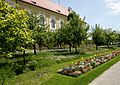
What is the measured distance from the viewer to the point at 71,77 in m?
14.6

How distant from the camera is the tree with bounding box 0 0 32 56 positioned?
34.1 ft

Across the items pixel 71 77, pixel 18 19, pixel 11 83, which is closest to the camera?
pixel 18 19

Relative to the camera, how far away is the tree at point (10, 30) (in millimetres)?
10398

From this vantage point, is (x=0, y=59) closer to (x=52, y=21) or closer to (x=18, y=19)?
(x=18, y=19)

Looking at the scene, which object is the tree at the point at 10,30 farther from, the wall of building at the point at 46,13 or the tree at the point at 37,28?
the wall of building at the point at 46,13

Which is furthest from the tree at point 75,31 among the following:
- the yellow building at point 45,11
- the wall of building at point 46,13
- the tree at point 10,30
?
the tree at point 10,30

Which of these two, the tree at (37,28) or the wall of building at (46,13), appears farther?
the wall of building at (46,13)

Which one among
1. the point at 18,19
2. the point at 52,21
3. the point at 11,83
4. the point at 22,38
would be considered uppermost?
the point at 52,21

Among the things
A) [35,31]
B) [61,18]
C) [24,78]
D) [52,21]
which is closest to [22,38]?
[24,78]

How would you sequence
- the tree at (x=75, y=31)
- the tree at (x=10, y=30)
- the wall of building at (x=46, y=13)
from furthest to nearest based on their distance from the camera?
the wall of building at (x=46, y=13) < the tree at (x=75, y=31) < the tree at (x=10, y=30)

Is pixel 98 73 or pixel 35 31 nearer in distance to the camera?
pixel 98 73

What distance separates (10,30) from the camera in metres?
10.4

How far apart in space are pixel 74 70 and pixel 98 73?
155 cm

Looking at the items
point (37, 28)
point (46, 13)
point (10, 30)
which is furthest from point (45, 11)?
point (10, 30)
